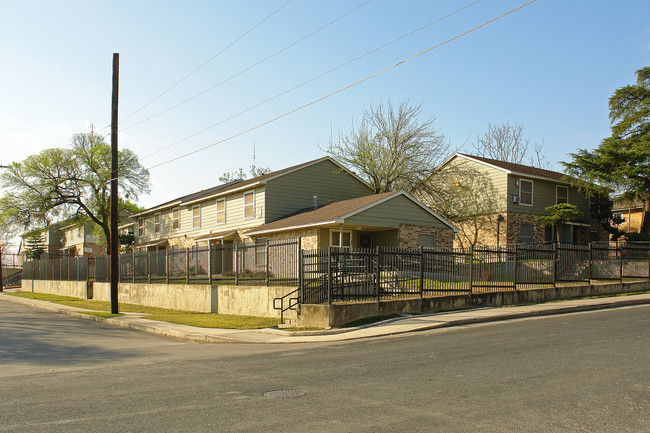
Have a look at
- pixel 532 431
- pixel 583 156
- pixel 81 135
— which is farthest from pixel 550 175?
pixel 81 135

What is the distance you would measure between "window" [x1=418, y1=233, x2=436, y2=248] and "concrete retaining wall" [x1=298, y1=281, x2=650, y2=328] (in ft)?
29.0

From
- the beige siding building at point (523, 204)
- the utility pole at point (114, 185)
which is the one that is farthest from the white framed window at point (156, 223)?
the beige siding building at point (523, 204)

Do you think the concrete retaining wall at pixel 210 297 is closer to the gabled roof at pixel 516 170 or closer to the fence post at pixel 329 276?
the fence post at pixel 329 276

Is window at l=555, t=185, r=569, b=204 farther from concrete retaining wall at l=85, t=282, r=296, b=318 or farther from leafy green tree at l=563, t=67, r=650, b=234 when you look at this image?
concrete retaining wall at l=85, t=282, r=296, b=318

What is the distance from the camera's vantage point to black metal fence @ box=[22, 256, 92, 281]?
35406 millimetres

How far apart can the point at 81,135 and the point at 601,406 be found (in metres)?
55.3

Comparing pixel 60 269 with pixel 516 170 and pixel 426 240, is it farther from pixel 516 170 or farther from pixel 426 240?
pixel 516 170

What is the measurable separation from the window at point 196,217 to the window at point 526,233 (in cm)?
2253

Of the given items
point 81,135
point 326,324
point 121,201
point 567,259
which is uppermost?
point 81,135

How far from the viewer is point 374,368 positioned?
8.95 m

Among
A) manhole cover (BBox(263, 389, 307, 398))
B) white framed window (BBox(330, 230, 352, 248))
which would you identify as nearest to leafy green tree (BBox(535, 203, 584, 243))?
white framed window (BBox(330, 230, 352, 248))

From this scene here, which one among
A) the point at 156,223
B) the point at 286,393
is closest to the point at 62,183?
the point at 156,223

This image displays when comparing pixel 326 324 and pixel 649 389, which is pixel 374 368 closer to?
pixel 649 389

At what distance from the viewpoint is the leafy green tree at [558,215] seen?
33625 millimetres
